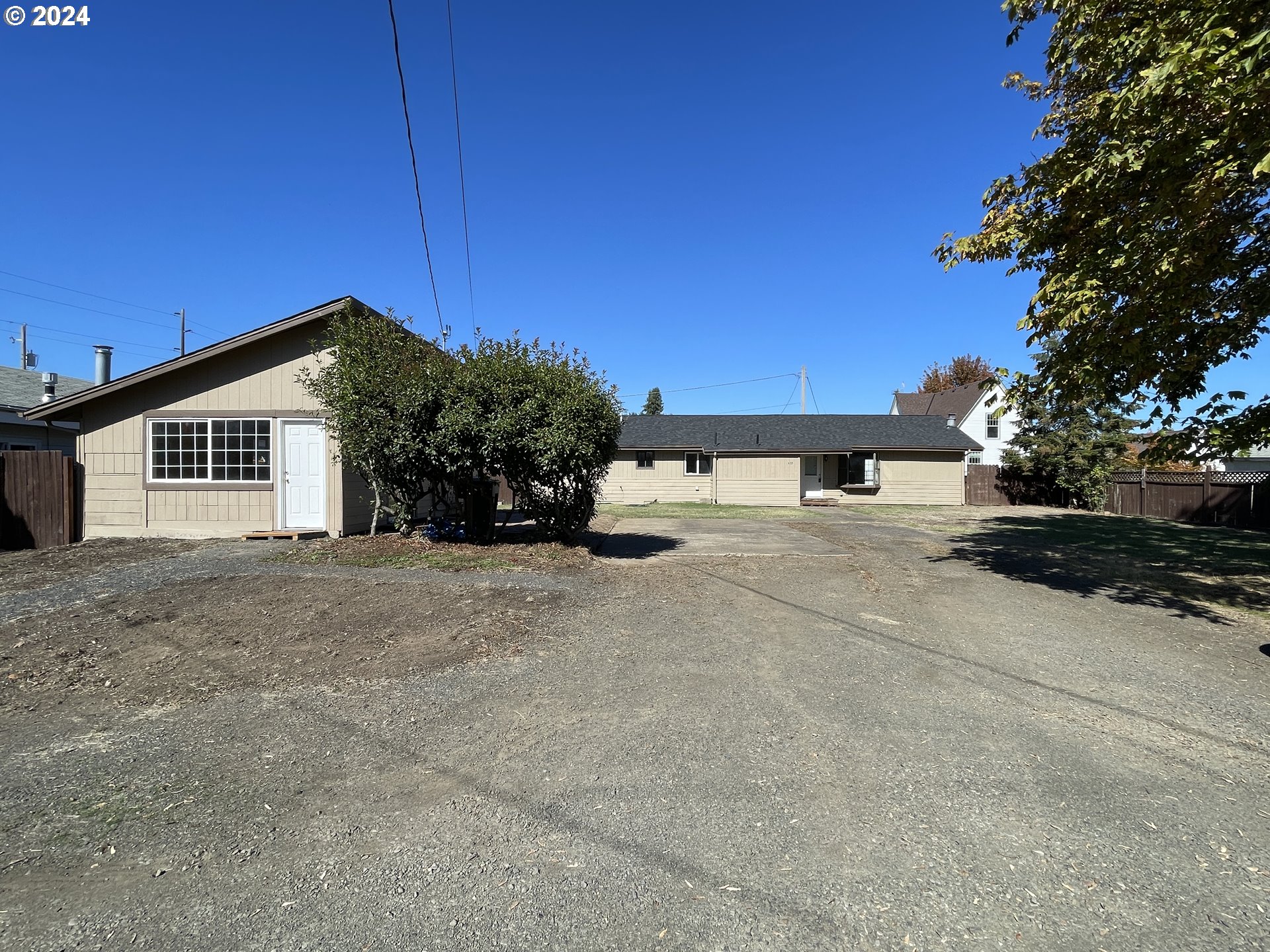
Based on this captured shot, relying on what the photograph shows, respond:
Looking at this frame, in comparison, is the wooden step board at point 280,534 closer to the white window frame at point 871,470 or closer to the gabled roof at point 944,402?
the white window frame at point 871,470

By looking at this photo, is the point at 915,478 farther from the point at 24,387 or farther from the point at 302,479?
the point at 24,387

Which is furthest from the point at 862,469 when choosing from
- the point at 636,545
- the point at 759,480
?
the point at 636,545

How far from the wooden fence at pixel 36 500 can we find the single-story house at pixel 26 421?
4.49m

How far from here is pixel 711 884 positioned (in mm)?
2607

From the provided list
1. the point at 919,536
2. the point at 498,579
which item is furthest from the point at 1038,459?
the point at 498,579

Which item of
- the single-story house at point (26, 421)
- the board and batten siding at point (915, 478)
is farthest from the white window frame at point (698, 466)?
the single-story house at point (26, 421)

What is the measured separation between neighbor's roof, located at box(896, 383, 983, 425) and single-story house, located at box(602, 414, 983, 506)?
7.50 metres

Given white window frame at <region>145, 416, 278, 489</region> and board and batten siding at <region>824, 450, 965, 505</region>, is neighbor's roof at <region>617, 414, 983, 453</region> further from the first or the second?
white window frame at <region>145, 416, 278, 489</region>

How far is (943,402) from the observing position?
41.3 meters

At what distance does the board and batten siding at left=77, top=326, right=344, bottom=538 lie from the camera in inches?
488

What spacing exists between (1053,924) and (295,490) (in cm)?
1298

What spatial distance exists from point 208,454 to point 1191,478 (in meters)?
28.0

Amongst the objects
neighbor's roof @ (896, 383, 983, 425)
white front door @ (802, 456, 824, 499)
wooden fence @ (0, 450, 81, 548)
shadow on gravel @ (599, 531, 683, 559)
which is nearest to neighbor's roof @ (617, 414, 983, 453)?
white front door @ (802, 456, 824, 499)

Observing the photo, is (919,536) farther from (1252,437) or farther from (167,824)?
(167,824)
